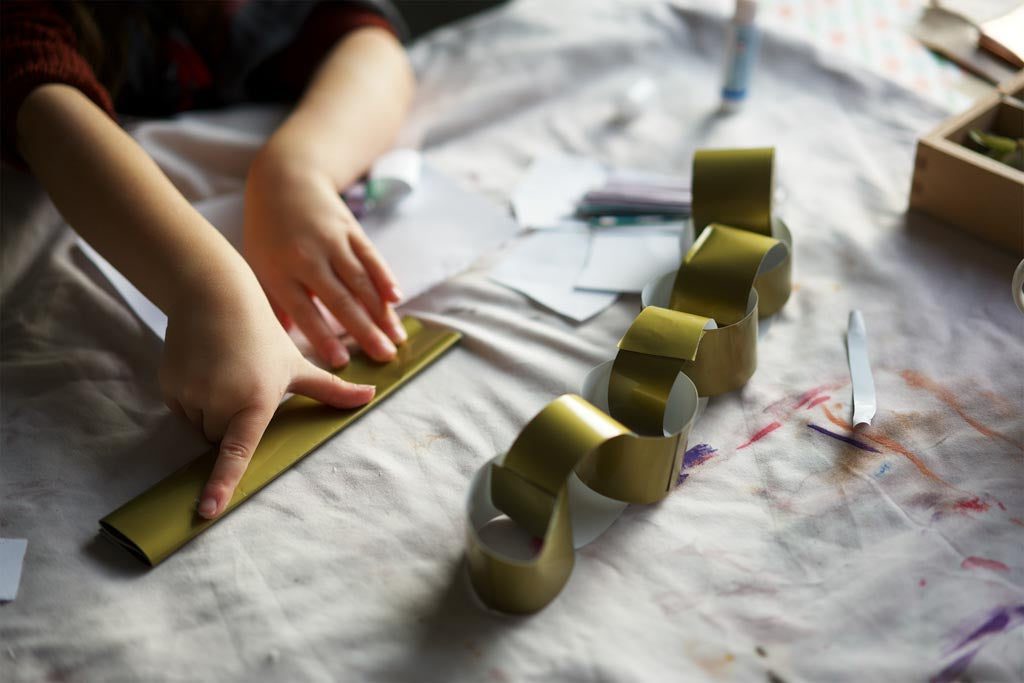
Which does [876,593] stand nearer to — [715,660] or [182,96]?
[715,660]

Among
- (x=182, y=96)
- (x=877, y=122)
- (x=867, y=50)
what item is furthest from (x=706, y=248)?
(x=182, y=96)

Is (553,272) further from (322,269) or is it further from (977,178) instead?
(977,178)

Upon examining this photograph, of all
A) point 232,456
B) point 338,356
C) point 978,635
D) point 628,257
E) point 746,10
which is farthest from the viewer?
point 746,10

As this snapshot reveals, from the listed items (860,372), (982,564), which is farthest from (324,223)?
(982,564)

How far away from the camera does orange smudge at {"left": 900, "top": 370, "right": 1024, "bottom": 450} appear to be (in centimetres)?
63

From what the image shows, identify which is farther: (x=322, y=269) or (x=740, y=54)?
(x=740, y=54)

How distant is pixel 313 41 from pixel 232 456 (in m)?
0.60

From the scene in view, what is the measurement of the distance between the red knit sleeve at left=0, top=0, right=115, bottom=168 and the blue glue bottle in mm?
668

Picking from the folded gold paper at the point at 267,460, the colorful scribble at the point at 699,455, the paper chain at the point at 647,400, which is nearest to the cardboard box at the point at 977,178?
the paper chain at the point at 647,400

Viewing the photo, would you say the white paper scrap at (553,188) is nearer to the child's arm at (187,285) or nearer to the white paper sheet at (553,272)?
the white paper sheet at (553,272)

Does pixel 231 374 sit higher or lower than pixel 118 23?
lower

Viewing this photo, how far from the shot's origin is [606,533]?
0.58 meters

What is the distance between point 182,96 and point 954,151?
840mm

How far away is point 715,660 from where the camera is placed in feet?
1.68
